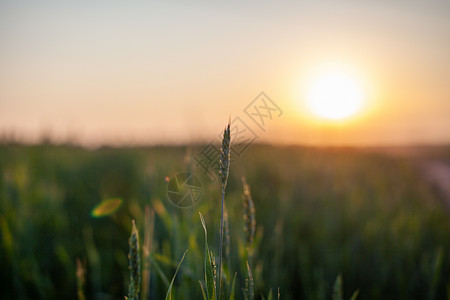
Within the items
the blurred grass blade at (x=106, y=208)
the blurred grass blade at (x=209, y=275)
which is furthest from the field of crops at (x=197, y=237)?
the blurred grass blade at (x=209, y=275)

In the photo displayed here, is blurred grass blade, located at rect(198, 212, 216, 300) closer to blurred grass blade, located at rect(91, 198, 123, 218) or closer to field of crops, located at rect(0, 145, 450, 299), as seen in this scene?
field of crops, located at rect(0, 145, 450, 299)

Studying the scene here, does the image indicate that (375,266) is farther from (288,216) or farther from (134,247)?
(134,247)

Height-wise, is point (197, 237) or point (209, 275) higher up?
point (209, 275)

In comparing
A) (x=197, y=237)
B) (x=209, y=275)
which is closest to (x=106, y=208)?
(x=197, y=237)

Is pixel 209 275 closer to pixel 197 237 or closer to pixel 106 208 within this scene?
pixel 197 237

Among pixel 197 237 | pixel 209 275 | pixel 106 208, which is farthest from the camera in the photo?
pixel 106 208

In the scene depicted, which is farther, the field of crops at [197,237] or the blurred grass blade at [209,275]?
the field of crops at [197,237]

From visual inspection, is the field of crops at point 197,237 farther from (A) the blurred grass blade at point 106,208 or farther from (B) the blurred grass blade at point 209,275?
(B) the blurred grass blade at point 209,275

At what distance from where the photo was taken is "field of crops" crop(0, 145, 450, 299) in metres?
1.43

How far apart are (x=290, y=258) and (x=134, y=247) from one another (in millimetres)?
1619

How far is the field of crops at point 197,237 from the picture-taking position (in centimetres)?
143

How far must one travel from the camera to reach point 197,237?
151 cm

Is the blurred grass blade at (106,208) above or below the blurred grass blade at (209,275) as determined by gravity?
below

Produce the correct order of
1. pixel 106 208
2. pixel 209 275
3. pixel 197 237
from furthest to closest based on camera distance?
1. pixel 106 208
2. pixel 197 237
3. pixel 209 275
